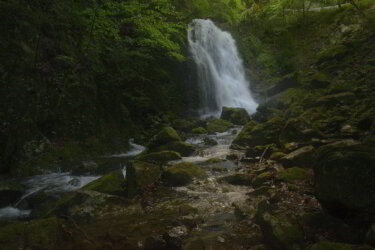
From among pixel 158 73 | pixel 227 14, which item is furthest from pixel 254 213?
pixel 227 14

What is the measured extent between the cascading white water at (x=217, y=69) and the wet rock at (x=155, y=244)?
49.3 ft

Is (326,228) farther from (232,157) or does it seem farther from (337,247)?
(232,157)

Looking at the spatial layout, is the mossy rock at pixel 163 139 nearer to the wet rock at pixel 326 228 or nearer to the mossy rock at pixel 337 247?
the wet rock at pixel 326 228

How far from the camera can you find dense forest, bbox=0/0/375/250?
13.4 ft

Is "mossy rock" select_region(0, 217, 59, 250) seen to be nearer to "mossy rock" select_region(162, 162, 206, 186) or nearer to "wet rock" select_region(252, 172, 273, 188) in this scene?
"mossy rock" select_region(162, 162, 206, 186)

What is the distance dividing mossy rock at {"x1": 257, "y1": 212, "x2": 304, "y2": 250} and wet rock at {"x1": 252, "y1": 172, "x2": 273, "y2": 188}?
2029mm

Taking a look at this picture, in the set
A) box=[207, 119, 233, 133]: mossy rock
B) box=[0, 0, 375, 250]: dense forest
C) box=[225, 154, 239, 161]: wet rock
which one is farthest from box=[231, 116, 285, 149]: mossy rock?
box=[207, 119, 233, 133]: mossy rock

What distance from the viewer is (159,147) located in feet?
33.2

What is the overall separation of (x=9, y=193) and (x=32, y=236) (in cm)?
248

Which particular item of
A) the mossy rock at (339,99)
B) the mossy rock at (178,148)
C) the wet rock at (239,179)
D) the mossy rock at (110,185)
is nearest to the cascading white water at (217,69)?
the mossy rock at (178,148)

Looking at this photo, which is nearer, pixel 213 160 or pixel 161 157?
pixel 213 160

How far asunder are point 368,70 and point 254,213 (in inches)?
320

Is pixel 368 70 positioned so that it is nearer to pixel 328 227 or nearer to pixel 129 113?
pixel 328 227

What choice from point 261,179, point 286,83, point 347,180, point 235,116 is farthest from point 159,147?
point 286,83
